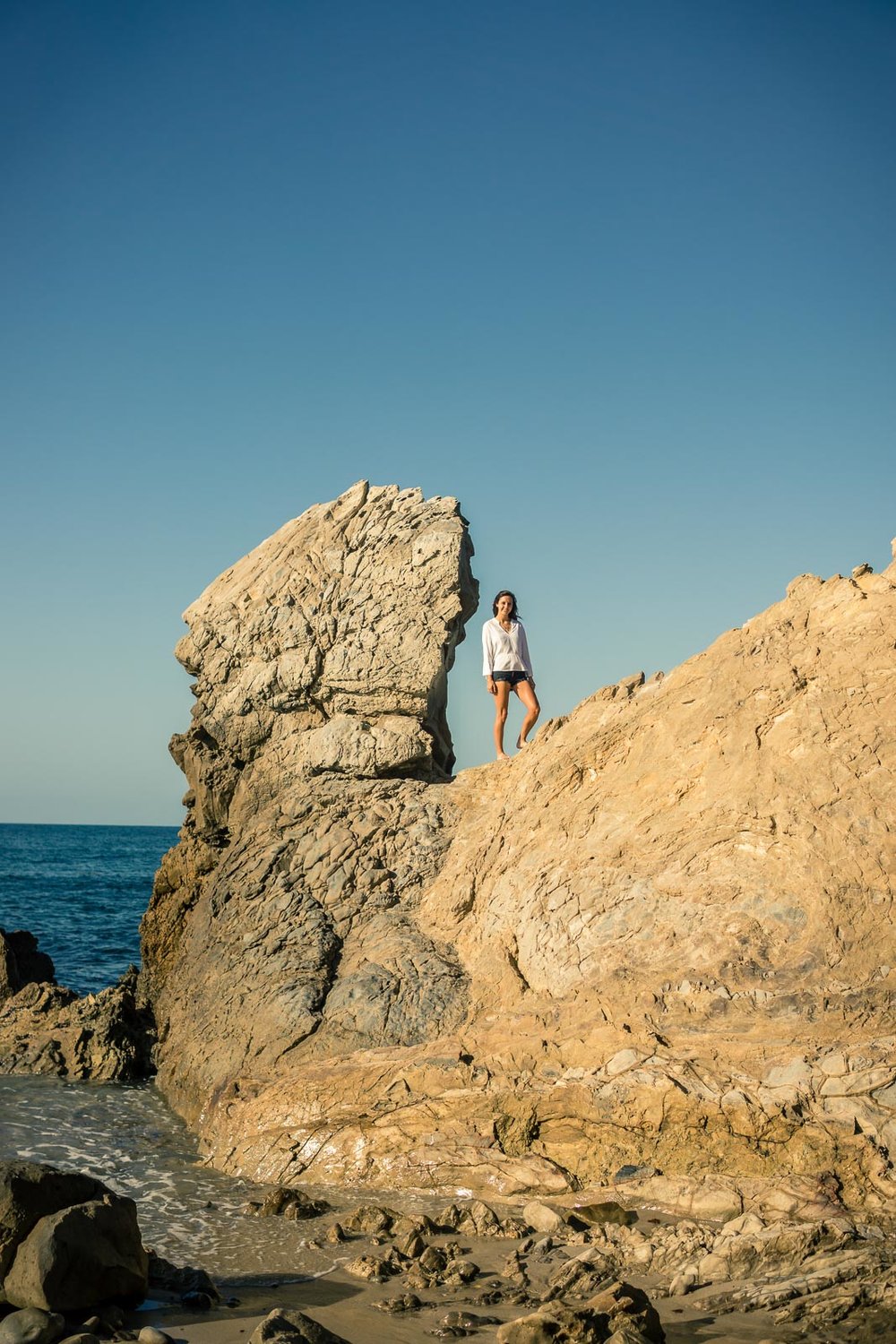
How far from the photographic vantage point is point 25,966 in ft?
44.6

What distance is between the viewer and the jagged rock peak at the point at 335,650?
10820mm

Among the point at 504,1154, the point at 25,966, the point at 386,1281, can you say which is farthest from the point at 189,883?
the point at 386,1281

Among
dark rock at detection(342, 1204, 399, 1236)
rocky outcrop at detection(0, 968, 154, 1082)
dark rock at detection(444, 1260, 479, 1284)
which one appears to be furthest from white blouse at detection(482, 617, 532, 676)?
dark rock at detection(444, 1260, 479, 1284)

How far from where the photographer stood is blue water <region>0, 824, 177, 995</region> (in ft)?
65.6

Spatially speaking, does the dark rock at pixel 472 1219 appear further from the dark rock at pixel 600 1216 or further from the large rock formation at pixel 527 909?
the large rock formation at pixel 527 909

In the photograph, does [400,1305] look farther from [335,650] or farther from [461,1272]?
[335,650]

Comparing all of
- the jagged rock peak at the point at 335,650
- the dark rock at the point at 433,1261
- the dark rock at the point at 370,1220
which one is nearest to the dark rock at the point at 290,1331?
the dark rock at the point at 433,1261

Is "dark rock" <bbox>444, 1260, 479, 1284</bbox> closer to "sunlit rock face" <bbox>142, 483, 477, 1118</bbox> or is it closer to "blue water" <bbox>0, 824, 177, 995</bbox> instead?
"sunlit rock face" <bbox>142, 483, 477, 1118</bbox>

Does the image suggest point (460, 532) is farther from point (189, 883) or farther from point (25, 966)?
point (25, 966)

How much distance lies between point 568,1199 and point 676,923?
1932 mm

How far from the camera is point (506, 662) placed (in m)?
11.2

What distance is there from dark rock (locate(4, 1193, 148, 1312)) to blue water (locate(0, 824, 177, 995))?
9675mm

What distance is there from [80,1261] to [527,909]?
412cm

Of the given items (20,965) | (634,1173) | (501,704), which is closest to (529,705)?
(501,704)
